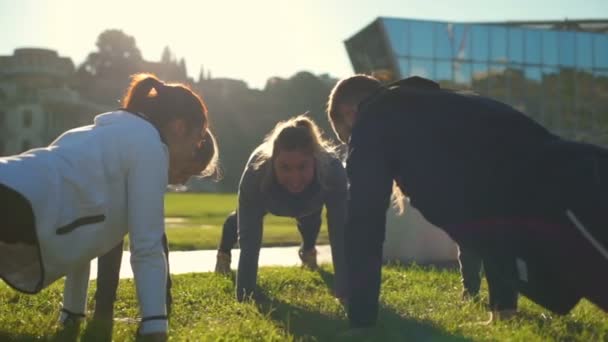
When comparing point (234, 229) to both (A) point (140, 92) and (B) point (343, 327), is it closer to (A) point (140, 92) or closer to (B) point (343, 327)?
(B) point (343, 327)

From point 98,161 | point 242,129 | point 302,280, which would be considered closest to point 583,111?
point 242,129

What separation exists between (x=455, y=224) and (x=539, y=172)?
0.47 meters

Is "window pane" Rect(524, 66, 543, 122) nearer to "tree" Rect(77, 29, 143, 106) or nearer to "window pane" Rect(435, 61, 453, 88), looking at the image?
"window pane" Rect(435, 61, 453, 88)

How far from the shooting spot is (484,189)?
2.95m

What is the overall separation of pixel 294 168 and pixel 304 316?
1029 millimetres

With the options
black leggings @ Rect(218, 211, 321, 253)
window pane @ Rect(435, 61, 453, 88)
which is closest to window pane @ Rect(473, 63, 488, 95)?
window pane @ Rect(435, 61, 453, 88)

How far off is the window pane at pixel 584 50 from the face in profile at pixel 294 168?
3522 centimetres

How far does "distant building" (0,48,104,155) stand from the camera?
52.8 m

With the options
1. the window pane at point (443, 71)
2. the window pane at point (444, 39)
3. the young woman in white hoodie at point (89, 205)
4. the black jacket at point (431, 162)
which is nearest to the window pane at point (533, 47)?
the window pane at point (444, 39)

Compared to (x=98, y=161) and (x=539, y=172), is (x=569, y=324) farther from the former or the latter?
(x=98, y=161)

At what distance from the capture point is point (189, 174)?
11.8 feet

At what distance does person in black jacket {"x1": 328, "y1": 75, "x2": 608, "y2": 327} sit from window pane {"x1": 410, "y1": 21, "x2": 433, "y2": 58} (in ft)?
99.5

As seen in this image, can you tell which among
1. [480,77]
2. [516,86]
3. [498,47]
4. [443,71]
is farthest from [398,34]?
[516,86]

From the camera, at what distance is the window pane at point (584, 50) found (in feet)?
118
